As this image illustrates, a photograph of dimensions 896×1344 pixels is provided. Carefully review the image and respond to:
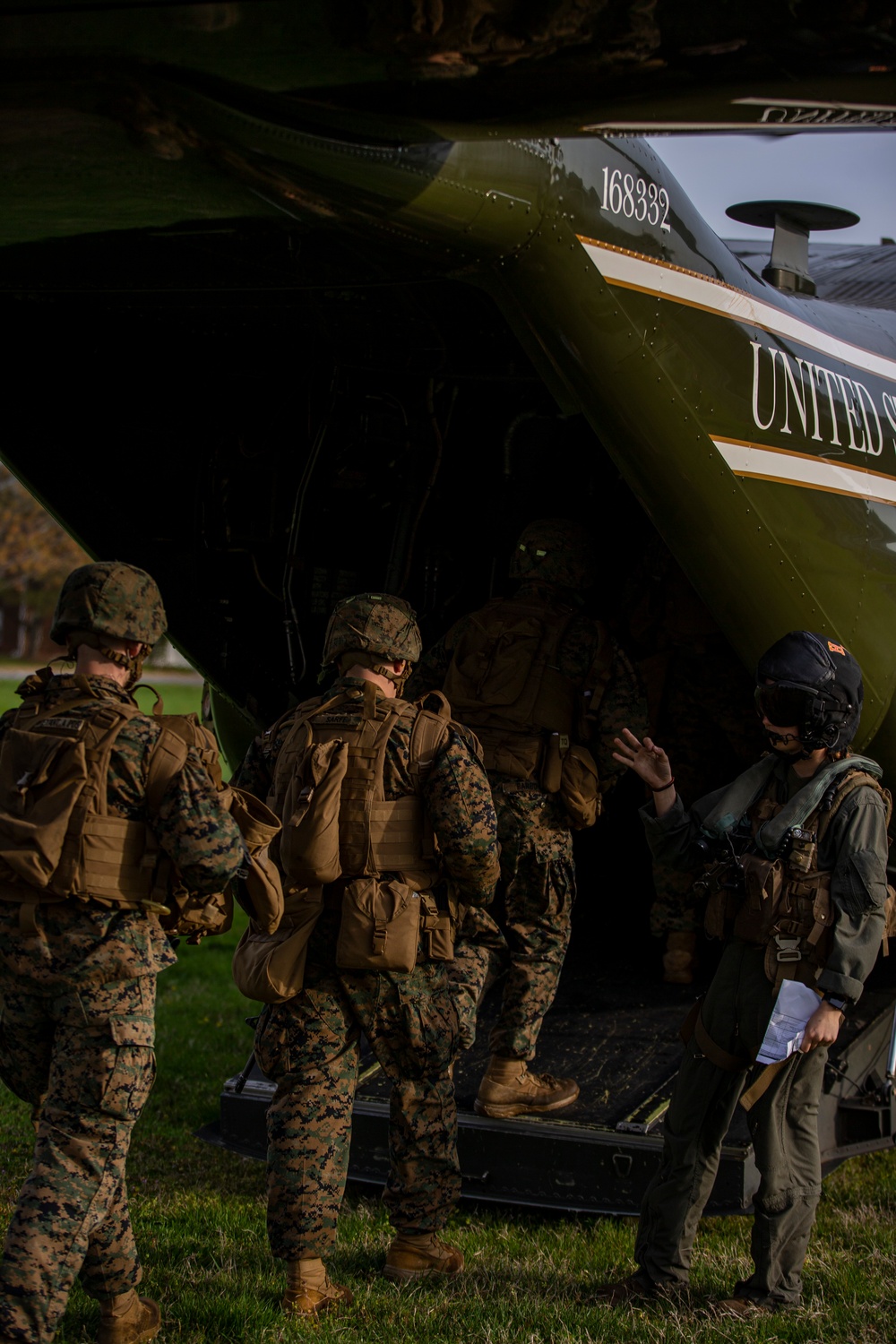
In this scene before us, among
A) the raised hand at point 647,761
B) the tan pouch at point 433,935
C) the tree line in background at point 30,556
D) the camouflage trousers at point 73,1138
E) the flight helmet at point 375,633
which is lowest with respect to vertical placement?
the camouflage trousers at point 73,1138

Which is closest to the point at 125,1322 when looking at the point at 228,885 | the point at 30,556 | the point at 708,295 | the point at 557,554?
the point at 228,885

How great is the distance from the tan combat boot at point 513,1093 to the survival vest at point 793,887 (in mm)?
1300

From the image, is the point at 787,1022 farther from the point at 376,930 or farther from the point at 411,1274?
the point at 411,1274

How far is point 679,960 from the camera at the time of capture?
6.50 meters

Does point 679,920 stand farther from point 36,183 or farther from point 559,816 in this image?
point 36,183

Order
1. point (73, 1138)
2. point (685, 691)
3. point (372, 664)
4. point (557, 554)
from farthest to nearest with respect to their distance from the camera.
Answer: point (685, 691) → point (557, 554) → point (372, 664) → point (73, 1138)

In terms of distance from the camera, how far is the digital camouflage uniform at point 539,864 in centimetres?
525

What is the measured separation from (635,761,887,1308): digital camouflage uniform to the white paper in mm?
63

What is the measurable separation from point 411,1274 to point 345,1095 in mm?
605

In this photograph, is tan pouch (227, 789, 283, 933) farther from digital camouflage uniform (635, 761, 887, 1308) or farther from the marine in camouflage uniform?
the marine in camouflage uniform

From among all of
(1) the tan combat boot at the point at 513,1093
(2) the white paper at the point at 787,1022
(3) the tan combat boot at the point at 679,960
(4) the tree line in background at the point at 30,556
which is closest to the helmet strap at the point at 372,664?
(2) the white paper at the point at 787,1022

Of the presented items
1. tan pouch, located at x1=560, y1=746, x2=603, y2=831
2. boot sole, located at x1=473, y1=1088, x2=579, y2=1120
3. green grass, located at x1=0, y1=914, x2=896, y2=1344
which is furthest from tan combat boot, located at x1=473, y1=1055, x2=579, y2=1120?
tan pouch, located at x1=560, y1=746, x2=603, y2=831

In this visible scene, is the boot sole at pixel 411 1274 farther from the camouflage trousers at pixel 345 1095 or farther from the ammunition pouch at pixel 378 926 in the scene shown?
the ammunition pouch at pixel 378 926

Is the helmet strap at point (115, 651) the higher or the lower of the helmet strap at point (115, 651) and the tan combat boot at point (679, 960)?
the higher
